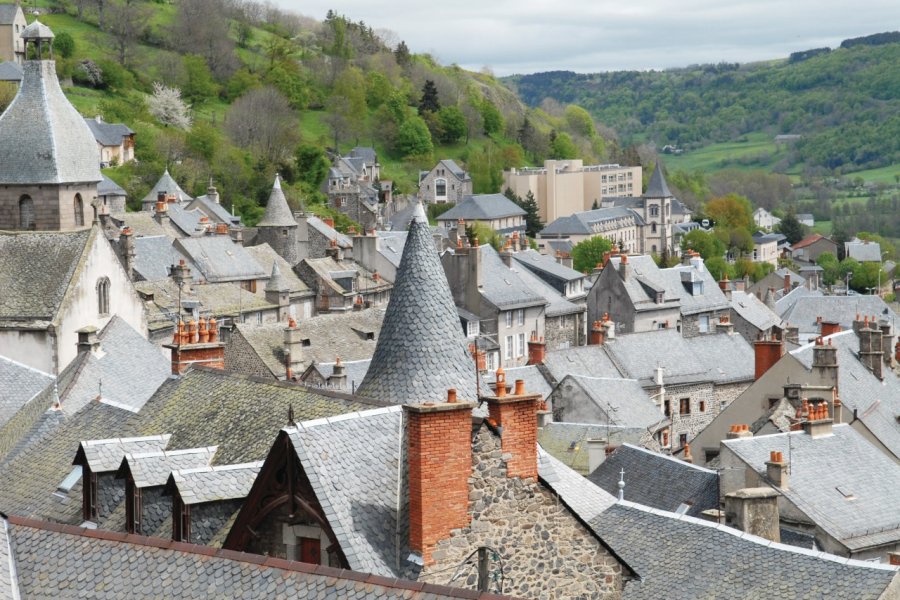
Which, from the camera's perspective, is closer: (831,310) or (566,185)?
(831,310)

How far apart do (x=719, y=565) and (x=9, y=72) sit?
112 meters

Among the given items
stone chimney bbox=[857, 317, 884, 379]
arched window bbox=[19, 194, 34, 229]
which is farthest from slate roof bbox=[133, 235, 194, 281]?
stone chimney bbox=[857, 317, 884, 379]

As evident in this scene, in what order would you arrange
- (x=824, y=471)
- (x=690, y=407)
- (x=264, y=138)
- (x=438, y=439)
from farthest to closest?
(x=264, y=138) → (x=690, y=407) → (x=824, y=471) → (x=438, y=439)

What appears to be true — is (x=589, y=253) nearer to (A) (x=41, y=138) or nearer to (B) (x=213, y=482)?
(A) (x=41, y=138)

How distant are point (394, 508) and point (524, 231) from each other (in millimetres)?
125539

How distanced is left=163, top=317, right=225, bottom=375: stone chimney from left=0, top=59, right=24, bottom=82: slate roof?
10127cm

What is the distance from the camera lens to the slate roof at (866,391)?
40031 mm

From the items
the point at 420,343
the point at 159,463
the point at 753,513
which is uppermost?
the point at 420,343

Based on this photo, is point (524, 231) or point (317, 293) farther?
point (524, 231)

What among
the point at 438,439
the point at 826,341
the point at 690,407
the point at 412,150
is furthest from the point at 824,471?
the point at 412,150

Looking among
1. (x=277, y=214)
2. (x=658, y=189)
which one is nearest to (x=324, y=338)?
(x=277, y=214)

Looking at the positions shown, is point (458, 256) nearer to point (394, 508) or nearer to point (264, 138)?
point (394, 508)

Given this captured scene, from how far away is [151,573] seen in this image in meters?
15.7

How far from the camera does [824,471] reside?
3148 centimetres
